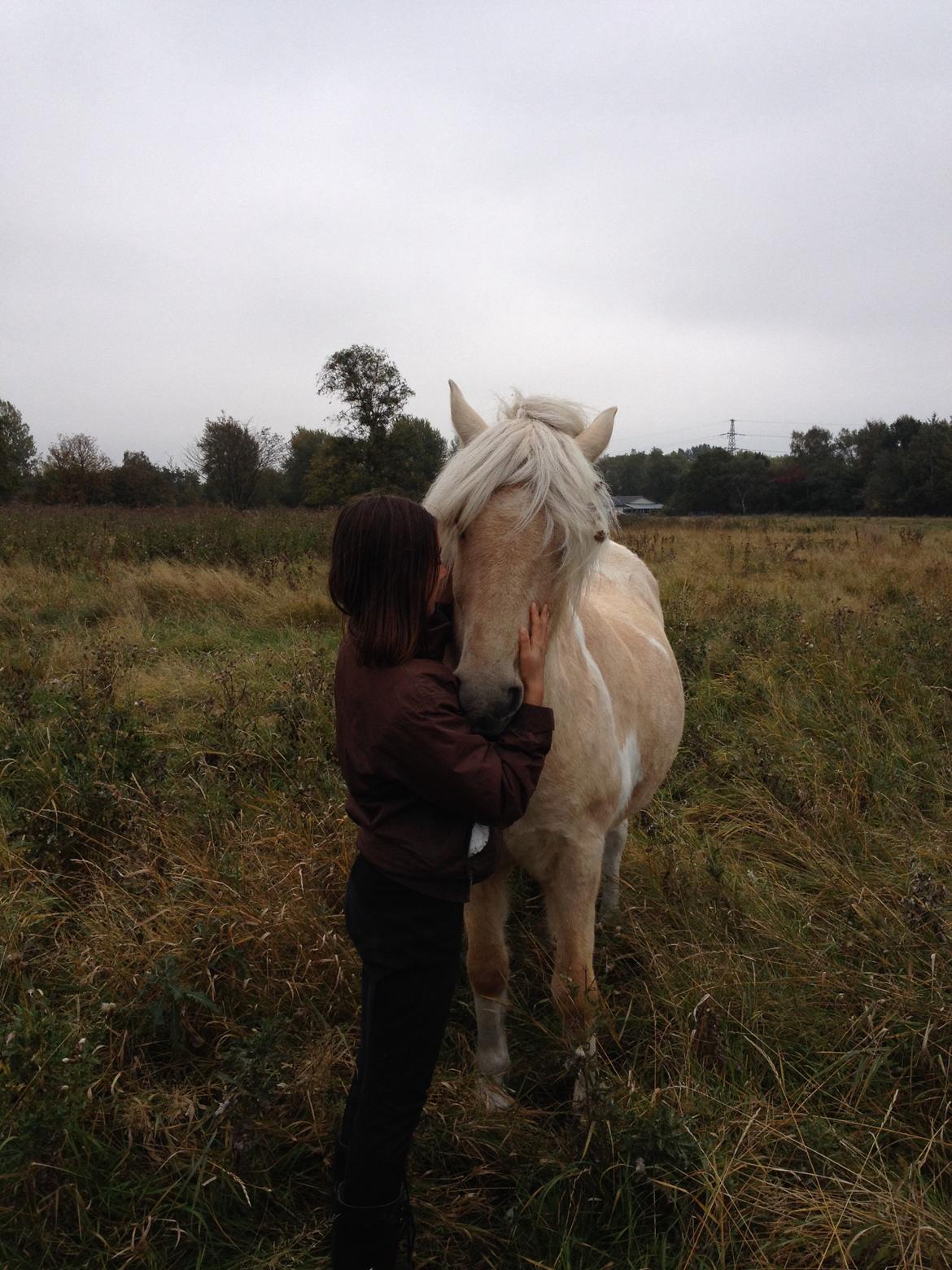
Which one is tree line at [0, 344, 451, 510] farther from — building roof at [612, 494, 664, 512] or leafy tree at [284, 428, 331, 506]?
building roof at [612, 494, 664, 512]

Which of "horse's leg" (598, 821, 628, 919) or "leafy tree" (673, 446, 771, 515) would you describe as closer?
"horse's leg" (598, 821, 628, 919)

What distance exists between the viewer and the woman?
60.2 inches

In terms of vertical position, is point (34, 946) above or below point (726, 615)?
below

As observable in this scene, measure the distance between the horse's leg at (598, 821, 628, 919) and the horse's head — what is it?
1740 millimetres

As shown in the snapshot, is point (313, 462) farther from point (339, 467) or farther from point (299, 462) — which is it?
point (299, 462)

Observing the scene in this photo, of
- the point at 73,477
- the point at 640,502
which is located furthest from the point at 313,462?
the point at 640,502

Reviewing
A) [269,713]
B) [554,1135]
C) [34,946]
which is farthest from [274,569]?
[554,1135]

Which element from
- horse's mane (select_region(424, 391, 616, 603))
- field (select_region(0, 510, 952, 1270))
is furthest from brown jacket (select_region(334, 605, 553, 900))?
field (select_region(0, 510, 952, 1270))

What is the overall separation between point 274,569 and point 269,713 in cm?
498

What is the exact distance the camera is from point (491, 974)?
7.36 feet

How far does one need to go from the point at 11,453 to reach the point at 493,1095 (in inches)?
1709

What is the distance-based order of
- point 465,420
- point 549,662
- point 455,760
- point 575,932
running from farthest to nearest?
point 465,420 < point 575,932 < point 549,662 < point 455,760

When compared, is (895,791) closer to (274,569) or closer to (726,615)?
(726,615)

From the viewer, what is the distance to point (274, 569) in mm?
9367
